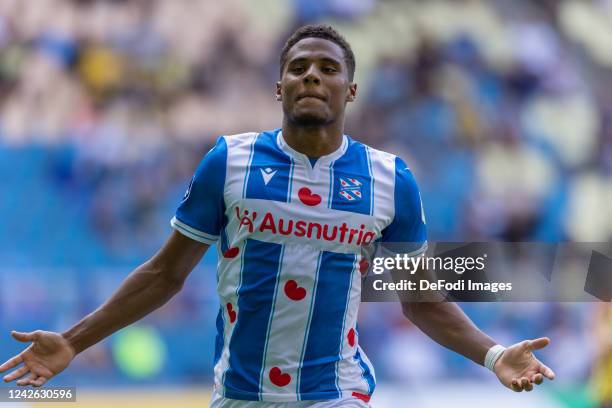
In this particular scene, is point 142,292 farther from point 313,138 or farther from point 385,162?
point 385,162

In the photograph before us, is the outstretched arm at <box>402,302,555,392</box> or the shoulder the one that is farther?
the shoulder

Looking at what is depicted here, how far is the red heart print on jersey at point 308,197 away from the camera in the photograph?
3.84 metres

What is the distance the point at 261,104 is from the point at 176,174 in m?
1.15

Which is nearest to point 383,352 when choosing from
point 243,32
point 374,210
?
point 243,32

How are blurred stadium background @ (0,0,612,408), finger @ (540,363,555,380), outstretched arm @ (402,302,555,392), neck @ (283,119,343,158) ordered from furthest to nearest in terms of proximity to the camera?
blurred stadium background @ (0,0,612,408)
neck @ (283,119,343,158)
outstretched arm @ (402,302,555,392)
finger @ (540,363,555,380)

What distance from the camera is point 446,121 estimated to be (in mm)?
10258

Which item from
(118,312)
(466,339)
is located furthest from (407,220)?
(118,312)

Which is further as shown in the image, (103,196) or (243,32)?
(243,32)

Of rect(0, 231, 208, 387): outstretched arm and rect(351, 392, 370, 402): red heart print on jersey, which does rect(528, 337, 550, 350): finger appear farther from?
rect(0, 231, 208, 387): outstretched arm

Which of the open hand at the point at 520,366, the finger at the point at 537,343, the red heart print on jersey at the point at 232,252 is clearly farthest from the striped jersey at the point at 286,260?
the finger at the point at 537,343

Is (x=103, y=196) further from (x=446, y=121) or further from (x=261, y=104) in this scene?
(x=446, y=121)

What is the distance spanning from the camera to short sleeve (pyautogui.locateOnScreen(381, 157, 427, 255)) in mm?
3939

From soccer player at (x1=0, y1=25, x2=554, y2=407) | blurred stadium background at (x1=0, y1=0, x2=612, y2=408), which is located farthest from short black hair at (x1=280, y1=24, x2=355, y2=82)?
blurred stadium background at (x1=0, y1=0, x2=612, y2=408)

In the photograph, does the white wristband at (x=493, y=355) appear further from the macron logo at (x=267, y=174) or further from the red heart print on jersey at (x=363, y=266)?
the macron logo at (x=267, y=174)
